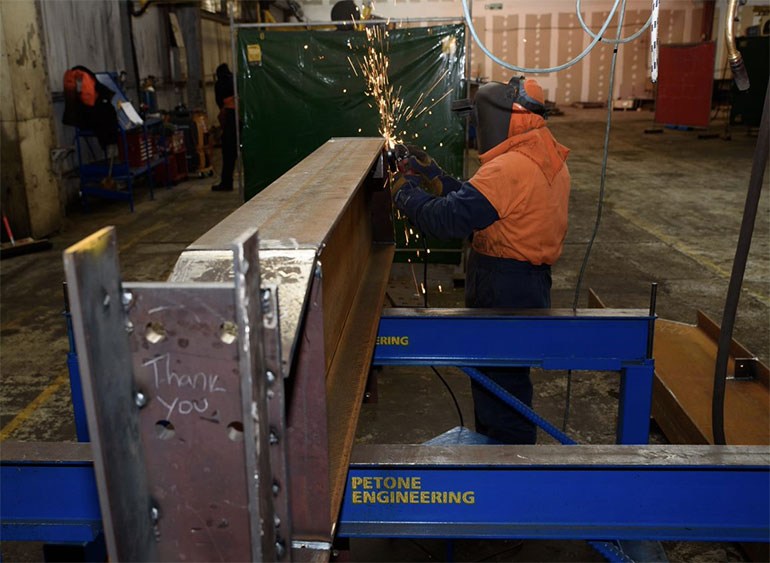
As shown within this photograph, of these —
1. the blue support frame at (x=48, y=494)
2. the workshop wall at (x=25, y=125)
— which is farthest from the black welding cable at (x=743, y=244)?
the workshop wall at (x=25, y=125)

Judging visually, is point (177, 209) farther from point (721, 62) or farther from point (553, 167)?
point (721, 62)

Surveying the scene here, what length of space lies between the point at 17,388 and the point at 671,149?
1340cm

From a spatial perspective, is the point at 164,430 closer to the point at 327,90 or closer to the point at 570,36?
the point at 327,90

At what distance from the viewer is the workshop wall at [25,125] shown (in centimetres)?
737

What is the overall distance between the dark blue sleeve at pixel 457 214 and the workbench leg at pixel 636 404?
2.69 ft

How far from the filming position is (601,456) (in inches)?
64.7

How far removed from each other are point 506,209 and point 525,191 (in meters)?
0.11

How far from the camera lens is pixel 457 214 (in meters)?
2.84

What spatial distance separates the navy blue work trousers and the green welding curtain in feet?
10.7

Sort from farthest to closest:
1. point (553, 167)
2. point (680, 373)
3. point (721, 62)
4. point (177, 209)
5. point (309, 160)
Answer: point (721, 62), point (177, 209), point (680, 373), point (553, 167), point (309, 160)

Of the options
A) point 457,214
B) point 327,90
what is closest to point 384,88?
point 327,90

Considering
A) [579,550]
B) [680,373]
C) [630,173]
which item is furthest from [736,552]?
[630,173]

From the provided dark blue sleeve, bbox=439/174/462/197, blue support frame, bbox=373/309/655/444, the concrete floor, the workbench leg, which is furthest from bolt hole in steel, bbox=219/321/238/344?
dark blue sleeve, bbox=439/174/462/197

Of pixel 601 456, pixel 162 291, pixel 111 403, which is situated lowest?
pixel 601 456
